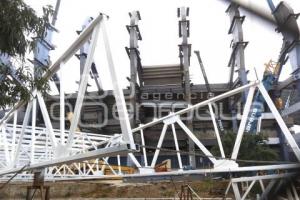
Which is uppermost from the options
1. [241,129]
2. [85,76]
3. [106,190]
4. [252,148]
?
[85,76]

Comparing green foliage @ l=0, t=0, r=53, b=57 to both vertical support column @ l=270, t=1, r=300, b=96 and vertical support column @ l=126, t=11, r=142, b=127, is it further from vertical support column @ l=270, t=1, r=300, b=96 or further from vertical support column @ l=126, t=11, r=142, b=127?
vertical support column @ l=126, t=11, r=142, b=127

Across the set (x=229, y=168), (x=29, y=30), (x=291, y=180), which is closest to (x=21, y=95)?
(x=29, y=30)

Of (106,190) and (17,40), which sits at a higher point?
(17,40)

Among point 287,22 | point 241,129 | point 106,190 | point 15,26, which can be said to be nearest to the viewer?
point 287,22

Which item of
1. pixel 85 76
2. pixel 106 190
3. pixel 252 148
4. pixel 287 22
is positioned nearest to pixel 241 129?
pixel 85 76

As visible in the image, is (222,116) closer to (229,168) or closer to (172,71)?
(172,71)

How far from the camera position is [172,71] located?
44750 mm

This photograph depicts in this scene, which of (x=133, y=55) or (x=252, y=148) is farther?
(x=133, y=55)

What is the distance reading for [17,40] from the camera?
550 centimetres

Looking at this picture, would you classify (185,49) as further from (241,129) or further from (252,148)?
(241,129)

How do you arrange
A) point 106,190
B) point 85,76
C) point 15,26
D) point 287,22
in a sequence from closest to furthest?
point 287,22, point 15,26, point 85,76, point 106,190

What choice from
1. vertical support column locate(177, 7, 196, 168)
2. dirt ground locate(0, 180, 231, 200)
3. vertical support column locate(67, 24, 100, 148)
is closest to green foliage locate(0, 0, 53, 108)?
vertical support column locate(67, 24, 100, 148)

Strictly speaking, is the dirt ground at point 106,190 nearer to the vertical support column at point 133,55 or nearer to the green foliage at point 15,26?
the vertical support column at point 133,55

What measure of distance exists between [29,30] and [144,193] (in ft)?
61.6
